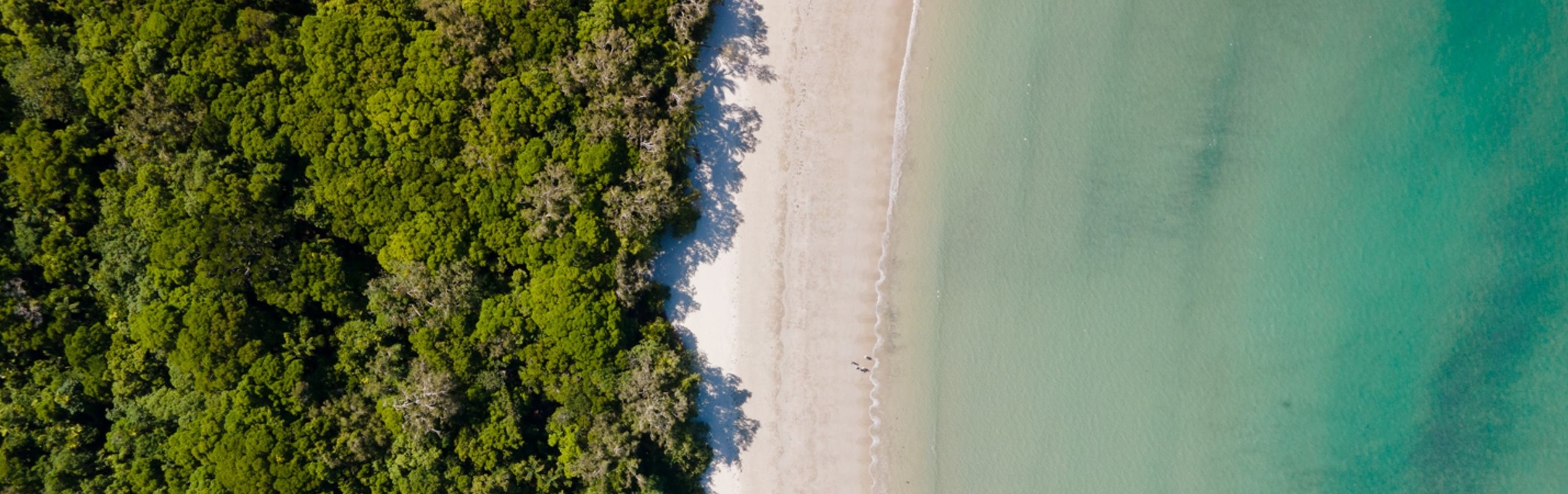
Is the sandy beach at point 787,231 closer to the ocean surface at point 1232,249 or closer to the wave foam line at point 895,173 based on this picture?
the wave foam line at point 895,173

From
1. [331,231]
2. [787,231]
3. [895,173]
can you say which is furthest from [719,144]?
[331,231]

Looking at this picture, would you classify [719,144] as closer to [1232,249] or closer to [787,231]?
[787,231]

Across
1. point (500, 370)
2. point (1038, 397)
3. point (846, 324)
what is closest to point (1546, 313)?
point (1038, 397)

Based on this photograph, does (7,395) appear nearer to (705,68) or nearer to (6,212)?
(6,212)

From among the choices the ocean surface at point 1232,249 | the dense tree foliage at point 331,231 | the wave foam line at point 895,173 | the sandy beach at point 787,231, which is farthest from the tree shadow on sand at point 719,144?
the ocean surface at point 1232,249

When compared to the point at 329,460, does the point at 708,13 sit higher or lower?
higher

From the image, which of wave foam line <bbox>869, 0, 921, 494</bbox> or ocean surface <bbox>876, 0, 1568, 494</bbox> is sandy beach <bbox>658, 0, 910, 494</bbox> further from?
ocean surface <bbox>876, 0, 1568, 494</bbox>
